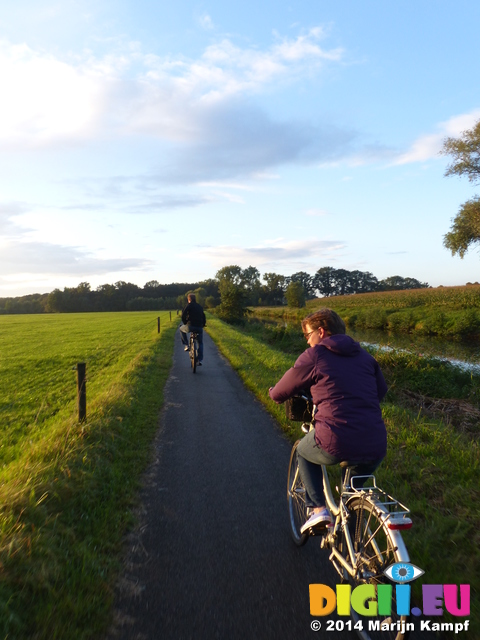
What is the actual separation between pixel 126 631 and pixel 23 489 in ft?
5.96

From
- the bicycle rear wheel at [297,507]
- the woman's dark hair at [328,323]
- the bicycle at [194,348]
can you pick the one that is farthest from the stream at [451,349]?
the woman's dark hair at [328,323]

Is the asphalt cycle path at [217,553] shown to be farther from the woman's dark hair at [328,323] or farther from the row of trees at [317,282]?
the row of trees at [317,282]

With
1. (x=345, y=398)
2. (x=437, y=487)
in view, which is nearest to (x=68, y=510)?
(x=345, y=398)

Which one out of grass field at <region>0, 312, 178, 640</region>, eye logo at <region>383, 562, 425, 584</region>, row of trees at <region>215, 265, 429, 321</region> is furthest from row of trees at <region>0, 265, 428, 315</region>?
eye logo at <region>383, 562, 425, 584</region>

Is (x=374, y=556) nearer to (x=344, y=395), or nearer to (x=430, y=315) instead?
(x=344, y=395)

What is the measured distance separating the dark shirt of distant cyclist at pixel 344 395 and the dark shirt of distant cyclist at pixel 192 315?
30.4ft

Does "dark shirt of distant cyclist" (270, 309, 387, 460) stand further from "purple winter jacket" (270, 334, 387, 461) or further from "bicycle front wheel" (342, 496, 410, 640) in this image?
"bicycle front wheel" (342, 496, 410, 640)

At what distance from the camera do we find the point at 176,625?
2.52 meters

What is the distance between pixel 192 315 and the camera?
472 inches

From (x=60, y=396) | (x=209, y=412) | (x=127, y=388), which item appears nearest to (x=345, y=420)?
(x=209, y=412)

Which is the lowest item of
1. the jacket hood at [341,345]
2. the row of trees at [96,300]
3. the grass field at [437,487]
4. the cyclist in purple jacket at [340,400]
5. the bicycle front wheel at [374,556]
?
the grass field at [437,487]

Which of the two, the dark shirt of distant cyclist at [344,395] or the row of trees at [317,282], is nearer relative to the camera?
the dark shirt of distant cyclist at [344,395]

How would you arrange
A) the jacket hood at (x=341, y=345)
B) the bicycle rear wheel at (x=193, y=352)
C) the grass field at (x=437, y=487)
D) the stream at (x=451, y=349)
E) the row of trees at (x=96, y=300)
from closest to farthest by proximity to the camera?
the jacket hood at (x=341, y=345), the grass field at (x=437, y=487), the bicycle rear wheel at (x=193, y=352), the stream at (x=451, y=349), the row of trees at (x=96, y=300)

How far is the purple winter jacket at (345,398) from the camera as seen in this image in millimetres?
2549
